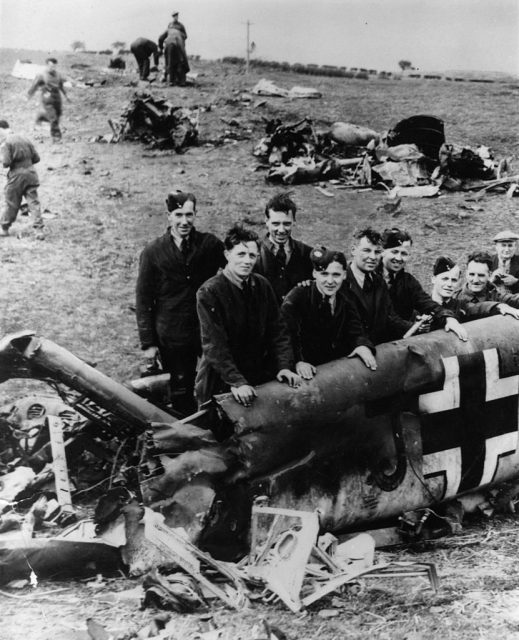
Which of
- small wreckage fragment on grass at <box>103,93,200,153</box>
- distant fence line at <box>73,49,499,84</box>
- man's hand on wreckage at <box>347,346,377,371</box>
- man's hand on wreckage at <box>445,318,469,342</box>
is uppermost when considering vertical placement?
distant fence line at <box>73,49,499,84</box>

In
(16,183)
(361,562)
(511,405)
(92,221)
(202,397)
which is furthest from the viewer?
(92,221)

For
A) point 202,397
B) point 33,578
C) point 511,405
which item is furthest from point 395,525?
point 33,578

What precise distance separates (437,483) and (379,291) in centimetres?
120

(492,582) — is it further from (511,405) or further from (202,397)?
(202,397)

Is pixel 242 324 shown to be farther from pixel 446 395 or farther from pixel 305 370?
pixel 446 395

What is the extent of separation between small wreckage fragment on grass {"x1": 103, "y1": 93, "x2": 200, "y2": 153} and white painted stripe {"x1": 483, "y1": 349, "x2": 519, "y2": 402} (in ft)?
28.2

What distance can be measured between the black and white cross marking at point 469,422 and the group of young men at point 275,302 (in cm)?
27

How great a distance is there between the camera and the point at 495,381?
4.26 metres

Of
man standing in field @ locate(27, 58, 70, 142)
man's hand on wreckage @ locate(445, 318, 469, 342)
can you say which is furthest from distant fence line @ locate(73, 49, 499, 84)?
man's hand on wreckage @ locate(445, 318, 469, 342)

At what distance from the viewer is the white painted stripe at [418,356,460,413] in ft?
13.3

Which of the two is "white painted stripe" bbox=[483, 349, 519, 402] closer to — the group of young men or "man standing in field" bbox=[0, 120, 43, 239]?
the group of young men

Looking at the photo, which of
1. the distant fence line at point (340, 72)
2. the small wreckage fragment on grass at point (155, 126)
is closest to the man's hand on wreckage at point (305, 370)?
the small wreckage fragment on grass at point (155, 126)

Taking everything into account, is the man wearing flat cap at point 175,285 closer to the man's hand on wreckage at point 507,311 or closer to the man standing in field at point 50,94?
the man's hand on wreckage at point 507,311

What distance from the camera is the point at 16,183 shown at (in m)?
8.48
